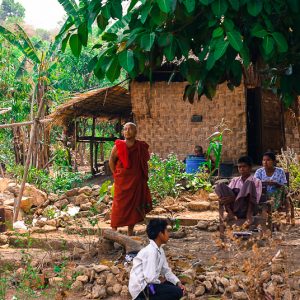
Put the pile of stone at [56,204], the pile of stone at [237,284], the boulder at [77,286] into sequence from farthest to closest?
1. the pile of stone at [56,204]
2. the boulder at [77,286]
3. the pile of stone at [237,284]

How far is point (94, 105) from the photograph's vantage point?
45.7ft

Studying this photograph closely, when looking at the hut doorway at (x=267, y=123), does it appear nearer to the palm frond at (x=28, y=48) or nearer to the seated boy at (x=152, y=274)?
the palm frond at (x=28, y=48)

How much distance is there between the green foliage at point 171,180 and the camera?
33.4 ft

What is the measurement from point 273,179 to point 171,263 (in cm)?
261

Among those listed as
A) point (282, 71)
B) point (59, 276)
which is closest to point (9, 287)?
point (59, 276)

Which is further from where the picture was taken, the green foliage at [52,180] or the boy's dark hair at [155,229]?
the green foliage at [52,180]

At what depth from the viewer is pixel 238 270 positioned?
4.61m

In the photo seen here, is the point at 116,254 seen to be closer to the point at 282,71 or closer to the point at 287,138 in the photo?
the point at 282,71

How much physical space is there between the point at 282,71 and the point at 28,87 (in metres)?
12.8

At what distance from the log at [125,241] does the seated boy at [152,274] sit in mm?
1640

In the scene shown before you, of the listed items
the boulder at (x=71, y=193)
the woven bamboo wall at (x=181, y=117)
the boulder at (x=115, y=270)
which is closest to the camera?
the boulder at (x=115, y=270)

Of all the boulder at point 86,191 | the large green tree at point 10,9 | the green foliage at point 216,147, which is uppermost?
the large green tree at point 10,9

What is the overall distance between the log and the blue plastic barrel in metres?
5.31

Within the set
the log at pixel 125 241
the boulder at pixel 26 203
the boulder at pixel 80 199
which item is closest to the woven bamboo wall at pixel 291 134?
the boulder at pixel 80 199
